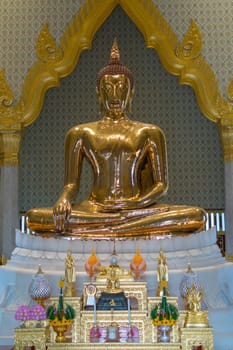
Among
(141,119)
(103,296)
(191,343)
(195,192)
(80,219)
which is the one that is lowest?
(191,343)

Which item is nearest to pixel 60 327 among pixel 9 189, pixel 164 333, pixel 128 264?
pixel 164 333

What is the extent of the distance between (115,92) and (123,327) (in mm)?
2839

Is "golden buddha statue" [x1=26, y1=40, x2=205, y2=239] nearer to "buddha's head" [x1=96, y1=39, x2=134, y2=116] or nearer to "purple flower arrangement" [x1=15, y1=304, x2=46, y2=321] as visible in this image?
"buddha's head" [x1=96, y1=39, x2=134, y2=116]

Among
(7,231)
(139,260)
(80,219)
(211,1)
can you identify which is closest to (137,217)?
(80,219)

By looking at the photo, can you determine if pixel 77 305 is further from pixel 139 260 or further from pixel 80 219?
pixel 80 219

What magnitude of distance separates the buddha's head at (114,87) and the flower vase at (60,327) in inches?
115

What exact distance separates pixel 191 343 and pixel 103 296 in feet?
1.78

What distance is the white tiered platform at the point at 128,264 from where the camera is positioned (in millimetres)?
3964

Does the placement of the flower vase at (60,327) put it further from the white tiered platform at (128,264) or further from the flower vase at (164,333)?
the white tiered platform at (128,264)

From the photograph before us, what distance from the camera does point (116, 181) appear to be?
5.51 m

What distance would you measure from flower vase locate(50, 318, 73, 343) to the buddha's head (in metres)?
2.92

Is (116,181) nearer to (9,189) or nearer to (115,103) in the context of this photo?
(115,103)

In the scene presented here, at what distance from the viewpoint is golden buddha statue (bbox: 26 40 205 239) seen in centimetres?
481

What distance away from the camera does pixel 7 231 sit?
23.7 feet
